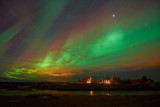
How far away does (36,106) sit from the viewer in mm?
23422

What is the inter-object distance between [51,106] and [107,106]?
8.91 meters

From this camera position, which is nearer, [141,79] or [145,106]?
[145,106]

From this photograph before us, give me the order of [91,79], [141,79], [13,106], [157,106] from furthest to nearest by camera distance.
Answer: [91,79] → [141,79] → [13,106] → [157,106]

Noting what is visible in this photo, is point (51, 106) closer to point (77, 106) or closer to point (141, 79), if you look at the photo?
point (77, 106)

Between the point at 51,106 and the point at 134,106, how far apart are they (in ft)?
42.7

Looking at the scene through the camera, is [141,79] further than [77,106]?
Yes

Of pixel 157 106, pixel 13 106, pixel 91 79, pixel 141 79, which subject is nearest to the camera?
pixel 157 106

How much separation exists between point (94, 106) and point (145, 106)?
7.80m

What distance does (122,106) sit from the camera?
2266 cm

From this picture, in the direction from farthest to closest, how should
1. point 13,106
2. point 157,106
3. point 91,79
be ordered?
point 91,79
point 13,106
point 157,106

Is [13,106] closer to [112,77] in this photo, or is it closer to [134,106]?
[134,106]

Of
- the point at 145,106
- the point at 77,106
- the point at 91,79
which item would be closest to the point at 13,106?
the point at 77,106

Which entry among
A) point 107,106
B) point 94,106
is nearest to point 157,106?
point 107,106

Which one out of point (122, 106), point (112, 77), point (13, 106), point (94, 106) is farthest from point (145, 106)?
point (112, 77)
